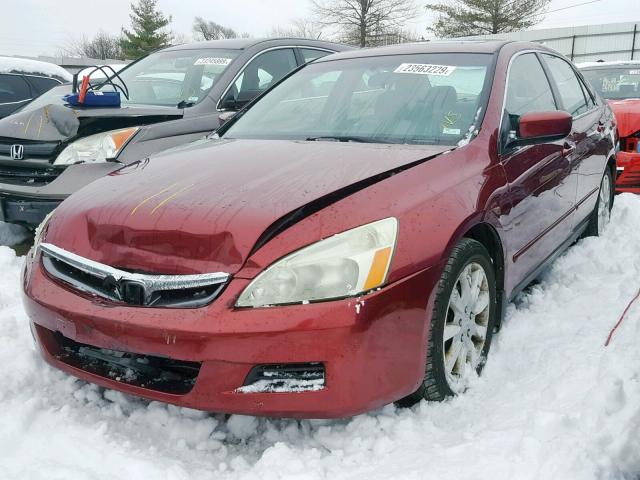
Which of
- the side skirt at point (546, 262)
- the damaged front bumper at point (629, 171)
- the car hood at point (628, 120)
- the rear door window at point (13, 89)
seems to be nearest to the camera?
the side skirt at point (546, 262)

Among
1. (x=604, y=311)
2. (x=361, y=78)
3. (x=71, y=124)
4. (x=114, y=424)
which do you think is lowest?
(x=604, y=311)

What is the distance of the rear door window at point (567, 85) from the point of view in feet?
12.2

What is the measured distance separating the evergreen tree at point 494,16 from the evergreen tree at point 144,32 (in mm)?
20168

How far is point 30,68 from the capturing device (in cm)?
720

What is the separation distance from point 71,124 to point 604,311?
11.5ft

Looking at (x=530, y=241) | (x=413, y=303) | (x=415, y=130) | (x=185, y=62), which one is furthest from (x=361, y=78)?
(x=185, y=62)

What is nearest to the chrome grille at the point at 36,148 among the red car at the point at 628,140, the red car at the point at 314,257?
the red car at the point at 314,257

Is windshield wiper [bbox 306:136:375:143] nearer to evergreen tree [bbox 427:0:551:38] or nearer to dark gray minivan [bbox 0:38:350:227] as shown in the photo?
dark gray minivan [bbox 0:38:350:227]

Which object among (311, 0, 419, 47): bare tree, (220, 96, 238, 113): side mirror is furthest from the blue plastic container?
(311, 0, 419, 47): bare tree

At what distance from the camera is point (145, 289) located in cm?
191

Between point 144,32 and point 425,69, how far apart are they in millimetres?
42061

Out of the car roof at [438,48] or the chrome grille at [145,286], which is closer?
the chrome grille at [145,286]

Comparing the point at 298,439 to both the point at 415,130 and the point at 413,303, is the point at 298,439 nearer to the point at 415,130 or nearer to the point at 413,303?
the point at 413,303

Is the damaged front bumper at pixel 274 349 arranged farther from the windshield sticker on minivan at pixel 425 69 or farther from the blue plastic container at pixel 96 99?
the blue plastic container at pixel 96 99
